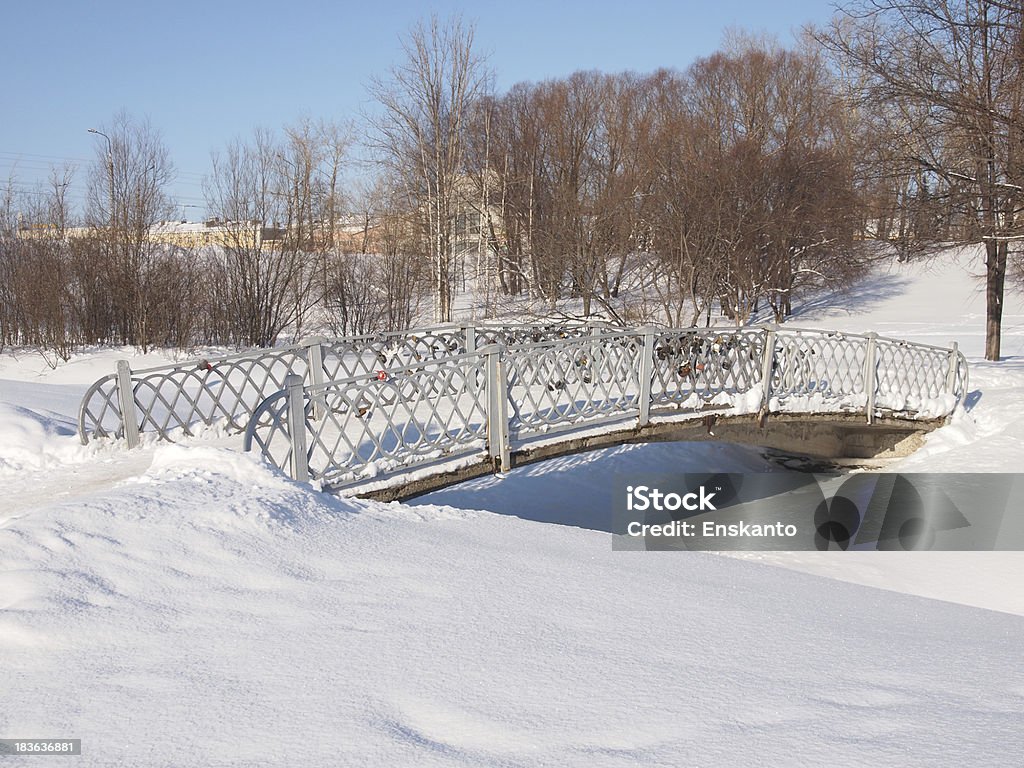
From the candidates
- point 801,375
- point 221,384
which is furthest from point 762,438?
point 221,384

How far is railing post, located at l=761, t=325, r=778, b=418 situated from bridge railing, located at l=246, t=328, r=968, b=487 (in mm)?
18

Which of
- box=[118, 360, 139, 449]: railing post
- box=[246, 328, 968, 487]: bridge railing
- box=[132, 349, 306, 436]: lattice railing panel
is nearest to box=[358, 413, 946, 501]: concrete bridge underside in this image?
box=[246, 328, 968, 487]: bridge railing

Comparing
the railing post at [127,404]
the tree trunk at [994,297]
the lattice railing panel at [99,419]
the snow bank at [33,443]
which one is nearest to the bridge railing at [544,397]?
the railing post at [127,404]

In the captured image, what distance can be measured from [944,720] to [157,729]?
2.60 m

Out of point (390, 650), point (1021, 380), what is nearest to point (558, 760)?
point (390, 650)

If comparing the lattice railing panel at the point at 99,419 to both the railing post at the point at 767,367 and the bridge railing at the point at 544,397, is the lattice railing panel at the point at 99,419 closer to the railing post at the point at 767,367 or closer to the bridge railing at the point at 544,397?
the bridge railing at the point at 544,397

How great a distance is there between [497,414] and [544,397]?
2.77 meters

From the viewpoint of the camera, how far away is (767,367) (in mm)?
10828

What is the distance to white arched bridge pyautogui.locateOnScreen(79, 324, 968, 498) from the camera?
7.21 m

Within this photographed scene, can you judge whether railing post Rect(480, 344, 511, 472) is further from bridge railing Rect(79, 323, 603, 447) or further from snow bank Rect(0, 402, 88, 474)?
snow bank Rect(0, 402, 88, 474)

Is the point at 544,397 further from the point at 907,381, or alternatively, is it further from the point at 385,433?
the point at 907,381

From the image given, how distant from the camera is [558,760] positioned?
2.56 meters

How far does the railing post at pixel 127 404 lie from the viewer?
8195 millimetres

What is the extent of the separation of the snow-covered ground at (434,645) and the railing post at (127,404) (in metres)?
1.91
